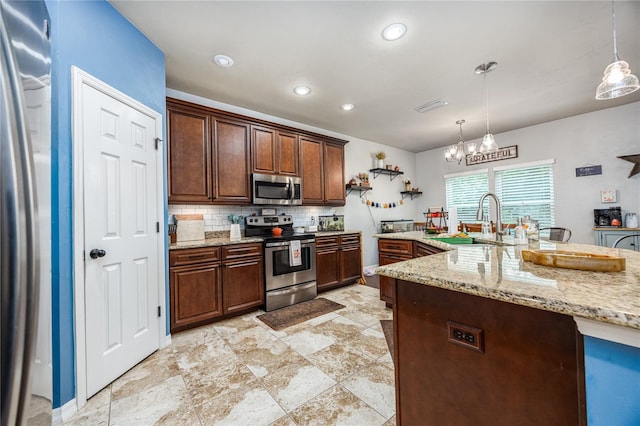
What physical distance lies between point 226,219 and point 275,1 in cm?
242

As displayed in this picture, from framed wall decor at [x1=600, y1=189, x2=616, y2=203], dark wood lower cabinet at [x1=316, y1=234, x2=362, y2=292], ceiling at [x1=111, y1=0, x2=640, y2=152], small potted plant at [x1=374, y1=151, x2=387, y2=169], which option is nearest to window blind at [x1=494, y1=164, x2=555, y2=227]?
framed wall decor at [x1=600, y1=189, x2=616, y2=203]

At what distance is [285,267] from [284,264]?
1.7 inches

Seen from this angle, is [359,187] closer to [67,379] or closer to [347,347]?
[347,347]

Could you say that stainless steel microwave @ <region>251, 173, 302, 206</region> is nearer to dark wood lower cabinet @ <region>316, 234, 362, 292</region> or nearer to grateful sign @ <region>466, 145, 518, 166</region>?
dark wood lower cabinet @ <region>316, 234, 362, 292</region>

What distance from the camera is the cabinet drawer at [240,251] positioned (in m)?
2.78

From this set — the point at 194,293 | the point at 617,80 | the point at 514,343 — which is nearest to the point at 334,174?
the point at 194,293

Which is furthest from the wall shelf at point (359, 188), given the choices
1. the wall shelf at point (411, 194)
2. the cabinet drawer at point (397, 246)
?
the cabinet drawer at point (397, 246)

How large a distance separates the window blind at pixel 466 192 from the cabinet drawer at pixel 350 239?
2.12 metres

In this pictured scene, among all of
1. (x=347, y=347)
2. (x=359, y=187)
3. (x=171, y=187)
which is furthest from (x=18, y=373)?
(x=359, y=187)

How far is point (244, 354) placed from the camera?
2125 millimetres

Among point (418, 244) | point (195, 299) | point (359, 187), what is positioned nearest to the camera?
point (195, 299)

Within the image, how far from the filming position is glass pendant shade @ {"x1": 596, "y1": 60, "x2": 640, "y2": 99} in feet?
5.06

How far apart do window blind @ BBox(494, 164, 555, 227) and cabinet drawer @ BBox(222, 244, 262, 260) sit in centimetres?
446

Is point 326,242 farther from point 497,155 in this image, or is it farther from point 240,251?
point 497,155
